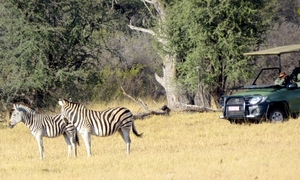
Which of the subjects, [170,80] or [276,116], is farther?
[170,80]

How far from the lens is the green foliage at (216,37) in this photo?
27.3m

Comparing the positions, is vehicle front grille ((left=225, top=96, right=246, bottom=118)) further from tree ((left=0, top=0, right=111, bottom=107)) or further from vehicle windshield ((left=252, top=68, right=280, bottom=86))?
vehicle windshield ((left=252, top=68, right=280, bottom=86))

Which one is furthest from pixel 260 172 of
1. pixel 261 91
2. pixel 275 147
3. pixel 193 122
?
pixel 193 122

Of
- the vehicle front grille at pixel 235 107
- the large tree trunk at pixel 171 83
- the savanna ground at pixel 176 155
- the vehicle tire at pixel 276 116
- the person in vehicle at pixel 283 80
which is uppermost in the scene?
the large tree trunk at pixel 171 83

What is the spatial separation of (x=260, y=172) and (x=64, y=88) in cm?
1582

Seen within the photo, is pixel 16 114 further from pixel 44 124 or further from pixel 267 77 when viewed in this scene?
pixel 267 77

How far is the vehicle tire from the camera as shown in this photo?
2109cm

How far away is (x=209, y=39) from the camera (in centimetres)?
2808

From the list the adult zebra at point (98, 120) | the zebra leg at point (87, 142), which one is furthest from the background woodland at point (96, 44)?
the zebra leg at point (87, 142)

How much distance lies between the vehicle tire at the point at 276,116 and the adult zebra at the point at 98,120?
549cm

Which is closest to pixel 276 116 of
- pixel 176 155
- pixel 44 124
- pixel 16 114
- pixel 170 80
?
pixel 176 155

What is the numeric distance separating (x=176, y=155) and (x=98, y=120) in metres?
2.41

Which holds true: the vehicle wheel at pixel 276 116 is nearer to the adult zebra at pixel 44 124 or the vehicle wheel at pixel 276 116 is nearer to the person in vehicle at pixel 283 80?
the person in vehicle at pixel 283 80

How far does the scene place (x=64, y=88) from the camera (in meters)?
27.2
